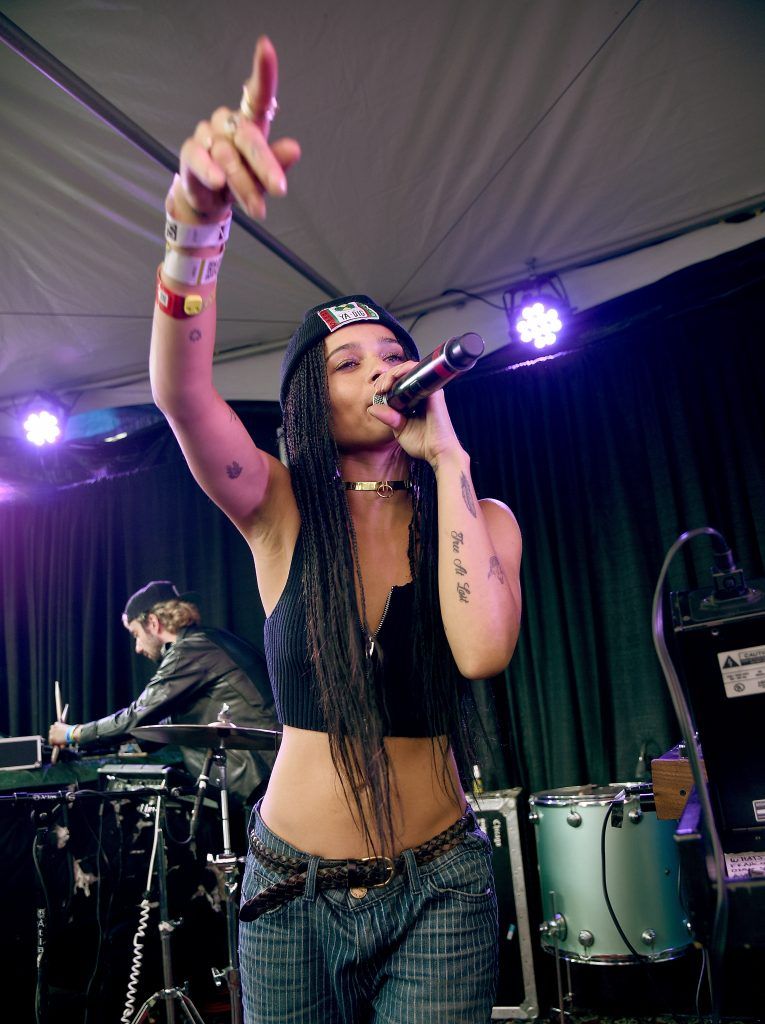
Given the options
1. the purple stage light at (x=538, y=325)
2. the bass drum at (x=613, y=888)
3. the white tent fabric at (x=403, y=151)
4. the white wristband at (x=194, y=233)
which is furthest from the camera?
the purple stage light at (x=538, y=325)

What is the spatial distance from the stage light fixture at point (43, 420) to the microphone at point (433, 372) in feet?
13.9

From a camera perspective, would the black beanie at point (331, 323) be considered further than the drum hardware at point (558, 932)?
No

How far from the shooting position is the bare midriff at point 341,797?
1.25 metres

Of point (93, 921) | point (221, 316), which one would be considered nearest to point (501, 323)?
point (221, 316)

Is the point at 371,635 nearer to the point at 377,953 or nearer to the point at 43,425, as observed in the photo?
the point at 377,953

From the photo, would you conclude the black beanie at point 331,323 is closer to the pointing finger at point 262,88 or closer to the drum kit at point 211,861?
the pointing finger at point 262,88

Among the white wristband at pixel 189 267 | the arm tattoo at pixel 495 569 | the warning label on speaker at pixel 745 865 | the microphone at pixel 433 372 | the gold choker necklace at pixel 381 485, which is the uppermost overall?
the white wristband at pixel 189 267

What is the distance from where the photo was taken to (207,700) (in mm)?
3998

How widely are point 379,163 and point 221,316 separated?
1486mm

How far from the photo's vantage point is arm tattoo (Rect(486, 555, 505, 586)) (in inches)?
53.5

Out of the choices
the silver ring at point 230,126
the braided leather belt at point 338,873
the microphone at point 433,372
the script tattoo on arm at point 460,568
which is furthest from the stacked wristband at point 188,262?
the braided leather belt at point 338,873

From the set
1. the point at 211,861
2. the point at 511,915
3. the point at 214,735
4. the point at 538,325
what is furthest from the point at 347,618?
the point at 538,325

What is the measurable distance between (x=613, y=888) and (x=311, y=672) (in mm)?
2380

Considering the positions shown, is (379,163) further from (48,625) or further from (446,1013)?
(48,625)
